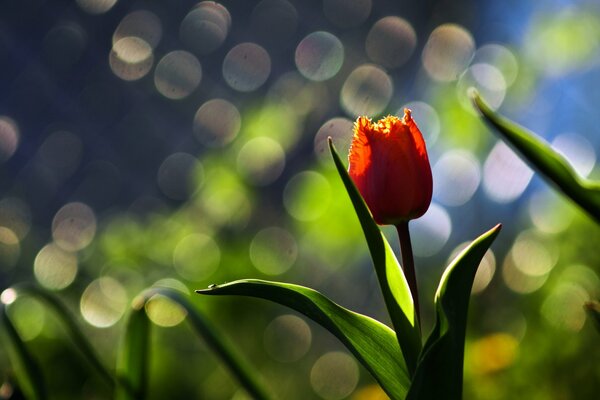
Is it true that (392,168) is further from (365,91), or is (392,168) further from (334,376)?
(365,91)

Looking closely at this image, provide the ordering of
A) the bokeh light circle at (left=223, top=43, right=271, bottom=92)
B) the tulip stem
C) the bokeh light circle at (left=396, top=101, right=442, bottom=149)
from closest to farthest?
1. the tulip stem
2. the bokeh light circle at (left=396, top=101, right=442, bottom=149)
3. the bokeh light circle at (left=223, top=43, right=271, bottom=92)

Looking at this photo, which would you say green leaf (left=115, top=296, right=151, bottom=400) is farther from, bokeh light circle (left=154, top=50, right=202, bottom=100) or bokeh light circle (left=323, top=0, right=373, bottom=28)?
bokeh light circle (left=154, top=50, right=202, bottom=100)

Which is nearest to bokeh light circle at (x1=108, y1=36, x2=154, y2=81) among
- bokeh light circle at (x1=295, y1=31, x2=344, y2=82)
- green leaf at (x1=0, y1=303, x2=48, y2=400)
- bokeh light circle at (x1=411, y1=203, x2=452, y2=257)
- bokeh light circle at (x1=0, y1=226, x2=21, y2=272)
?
bokeh light circle at (x1=295, y1=31, x2=344, y2=82)

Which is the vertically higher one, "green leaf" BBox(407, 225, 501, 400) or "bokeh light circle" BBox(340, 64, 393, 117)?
"bokeh light circle" BBox(340, 64, 393, 117)

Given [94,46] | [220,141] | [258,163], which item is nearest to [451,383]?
[258,163]

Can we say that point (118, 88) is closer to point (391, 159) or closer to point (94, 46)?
point (94, 46)

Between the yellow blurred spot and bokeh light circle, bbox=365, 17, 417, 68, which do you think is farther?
bokeh light circle, bbox=365, 17, 417, 68
